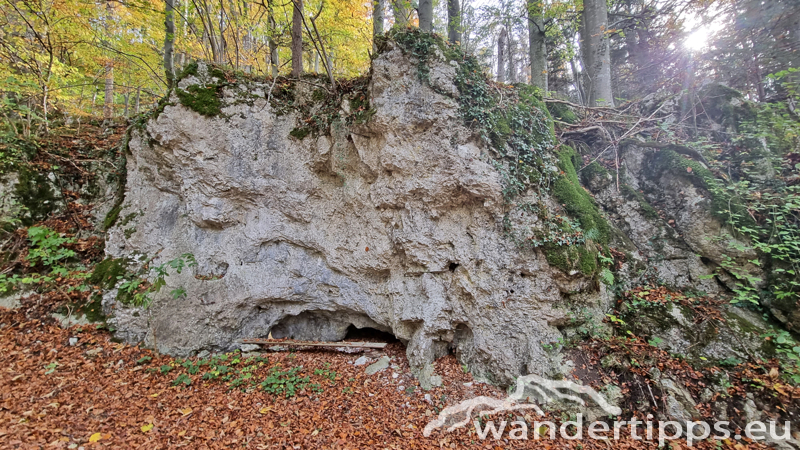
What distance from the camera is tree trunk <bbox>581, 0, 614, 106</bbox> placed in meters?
6.70

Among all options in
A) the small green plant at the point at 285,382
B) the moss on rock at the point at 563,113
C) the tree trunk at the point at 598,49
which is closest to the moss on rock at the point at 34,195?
the small green plant at the point at 285,382

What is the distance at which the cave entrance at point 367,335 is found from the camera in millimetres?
5758

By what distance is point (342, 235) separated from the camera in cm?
540

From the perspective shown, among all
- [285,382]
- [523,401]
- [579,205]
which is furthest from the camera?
[579,205]

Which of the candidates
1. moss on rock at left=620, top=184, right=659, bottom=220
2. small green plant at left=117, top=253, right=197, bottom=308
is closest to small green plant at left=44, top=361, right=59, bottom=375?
small green plant at left=117, top=253, right=197, bottom=308

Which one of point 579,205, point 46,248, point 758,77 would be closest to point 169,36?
point 46,248

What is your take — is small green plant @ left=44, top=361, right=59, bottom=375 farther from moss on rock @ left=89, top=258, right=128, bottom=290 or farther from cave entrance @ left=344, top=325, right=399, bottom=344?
cave entrance @ left=344, top=325, right=399, bottom=344

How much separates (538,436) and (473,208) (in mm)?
3176

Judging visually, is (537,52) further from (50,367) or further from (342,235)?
(50,367)

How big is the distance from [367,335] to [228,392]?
265cm

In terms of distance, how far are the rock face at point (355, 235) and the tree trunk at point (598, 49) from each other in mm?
2393

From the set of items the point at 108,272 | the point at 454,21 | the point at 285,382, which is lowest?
the point at 285,382

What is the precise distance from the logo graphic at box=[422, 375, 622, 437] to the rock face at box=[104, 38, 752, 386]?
0.20 meters

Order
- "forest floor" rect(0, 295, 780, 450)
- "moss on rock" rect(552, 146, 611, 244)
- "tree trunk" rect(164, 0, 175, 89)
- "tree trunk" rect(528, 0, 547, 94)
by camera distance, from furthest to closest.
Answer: "tree trunk" rect(528, 0, 547, 94) < "tree trunk" rect(164, 0, 175, 89) < "moss on rock" rect(552, 146, 611, 244) < "forest floor" rect(0, 295, 780, 450)
